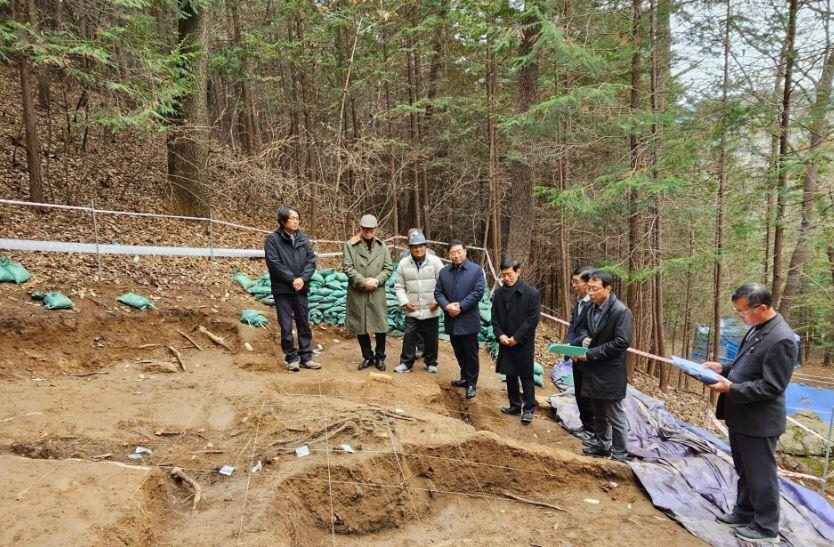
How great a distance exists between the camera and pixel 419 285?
205 inches

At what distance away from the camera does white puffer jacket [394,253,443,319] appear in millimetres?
5191

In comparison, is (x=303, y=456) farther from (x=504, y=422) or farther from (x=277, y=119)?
(x=277, y=119)

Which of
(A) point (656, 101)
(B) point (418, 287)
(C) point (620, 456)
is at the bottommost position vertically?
(C) point (620, 456)

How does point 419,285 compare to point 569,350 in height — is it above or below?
above

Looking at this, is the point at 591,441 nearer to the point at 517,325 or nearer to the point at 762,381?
the point at 517,325

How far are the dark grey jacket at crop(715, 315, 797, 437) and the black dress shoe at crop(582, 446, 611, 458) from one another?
118cm

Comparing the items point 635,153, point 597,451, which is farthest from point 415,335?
point 635,153

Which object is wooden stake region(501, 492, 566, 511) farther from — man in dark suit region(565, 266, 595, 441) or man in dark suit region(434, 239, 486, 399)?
man in dark suit region(434, 239, 486, 399)

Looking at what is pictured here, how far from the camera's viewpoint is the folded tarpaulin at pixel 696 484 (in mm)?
3107

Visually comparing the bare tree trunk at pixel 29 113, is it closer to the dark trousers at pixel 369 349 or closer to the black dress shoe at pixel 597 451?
the dark trousers at pixel 369 349

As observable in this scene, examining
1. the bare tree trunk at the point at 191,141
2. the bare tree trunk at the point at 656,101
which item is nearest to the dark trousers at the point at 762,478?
the bare tree trunk at the point at 656,101

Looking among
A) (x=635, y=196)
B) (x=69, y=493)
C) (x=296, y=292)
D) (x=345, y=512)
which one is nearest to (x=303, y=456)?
(x=345, y=512)

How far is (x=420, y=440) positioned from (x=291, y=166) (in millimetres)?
10654

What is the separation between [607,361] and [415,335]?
2319 mm
